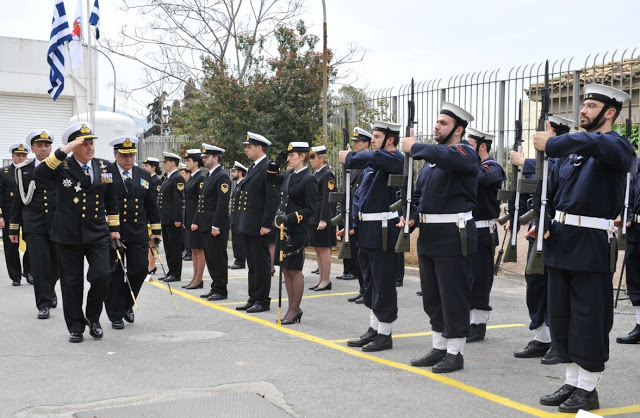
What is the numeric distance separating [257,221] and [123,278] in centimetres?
174

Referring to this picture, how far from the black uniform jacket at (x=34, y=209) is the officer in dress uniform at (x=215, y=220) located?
2155 millimetres

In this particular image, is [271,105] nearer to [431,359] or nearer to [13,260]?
[13,260]

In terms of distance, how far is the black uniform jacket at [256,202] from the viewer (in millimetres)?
9078

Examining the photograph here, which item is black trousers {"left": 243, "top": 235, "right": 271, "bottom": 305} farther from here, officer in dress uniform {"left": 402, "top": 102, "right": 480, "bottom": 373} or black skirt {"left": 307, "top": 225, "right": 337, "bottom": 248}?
officer in dress uniform {"left": 402, "top": 102, "right": 480, "bottom": 373}

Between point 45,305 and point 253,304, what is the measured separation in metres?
2.42

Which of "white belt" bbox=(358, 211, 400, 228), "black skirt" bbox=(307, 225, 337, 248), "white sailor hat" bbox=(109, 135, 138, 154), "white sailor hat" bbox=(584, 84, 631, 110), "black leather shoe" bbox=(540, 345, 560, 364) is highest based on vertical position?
"white sailor hat" bbox=(584, 84, 631, 110)

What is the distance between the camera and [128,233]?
27.0ft

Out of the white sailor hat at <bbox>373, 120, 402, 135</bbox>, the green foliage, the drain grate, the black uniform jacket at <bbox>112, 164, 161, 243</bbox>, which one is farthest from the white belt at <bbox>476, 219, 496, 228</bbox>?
the green foliage

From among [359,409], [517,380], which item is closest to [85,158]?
[359,409]

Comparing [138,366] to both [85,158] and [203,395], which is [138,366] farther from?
[85,158]

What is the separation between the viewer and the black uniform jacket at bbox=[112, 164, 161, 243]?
823 centimetres

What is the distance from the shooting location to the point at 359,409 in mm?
5074

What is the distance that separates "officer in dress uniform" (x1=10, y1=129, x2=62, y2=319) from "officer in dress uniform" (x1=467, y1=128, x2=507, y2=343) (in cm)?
459

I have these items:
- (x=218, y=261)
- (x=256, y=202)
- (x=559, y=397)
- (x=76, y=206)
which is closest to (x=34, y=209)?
(x=76, y=206)
